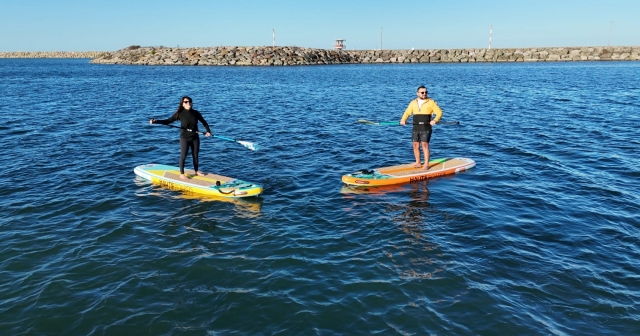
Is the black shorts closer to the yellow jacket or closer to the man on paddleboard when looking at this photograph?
the man on paddleboard

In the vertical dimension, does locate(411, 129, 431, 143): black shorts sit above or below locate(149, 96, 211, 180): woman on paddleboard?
below

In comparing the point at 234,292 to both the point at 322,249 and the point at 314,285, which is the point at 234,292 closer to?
the point at 314,285

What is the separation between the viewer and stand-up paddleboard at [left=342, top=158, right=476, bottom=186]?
45.7 feet

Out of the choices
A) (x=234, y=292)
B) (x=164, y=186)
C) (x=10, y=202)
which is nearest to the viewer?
(x=234, y=292)

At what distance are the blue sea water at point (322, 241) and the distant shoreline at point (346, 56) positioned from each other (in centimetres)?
8893

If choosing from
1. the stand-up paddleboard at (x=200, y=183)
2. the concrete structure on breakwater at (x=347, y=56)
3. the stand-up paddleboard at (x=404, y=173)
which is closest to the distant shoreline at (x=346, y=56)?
the concrete structure on breakwater at (x=347, y=56)

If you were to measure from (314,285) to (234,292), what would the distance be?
5.21 ft

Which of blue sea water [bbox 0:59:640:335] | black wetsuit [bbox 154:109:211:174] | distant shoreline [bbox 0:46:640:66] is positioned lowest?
blue sea water [bbox 0:59:640:335]

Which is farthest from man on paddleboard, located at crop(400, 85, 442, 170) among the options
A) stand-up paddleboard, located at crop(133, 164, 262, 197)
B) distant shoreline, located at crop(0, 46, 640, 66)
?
distant shoreline, located at crop(0, 46, 640, 66)

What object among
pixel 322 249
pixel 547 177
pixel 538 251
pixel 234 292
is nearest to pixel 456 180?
pixel 547 177

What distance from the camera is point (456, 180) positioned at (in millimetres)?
14875

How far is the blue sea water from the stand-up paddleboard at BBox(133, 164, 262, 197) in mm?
398

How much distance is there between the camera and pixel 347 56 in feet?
412

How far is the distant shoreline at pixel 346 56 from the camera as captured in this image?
106500mm
